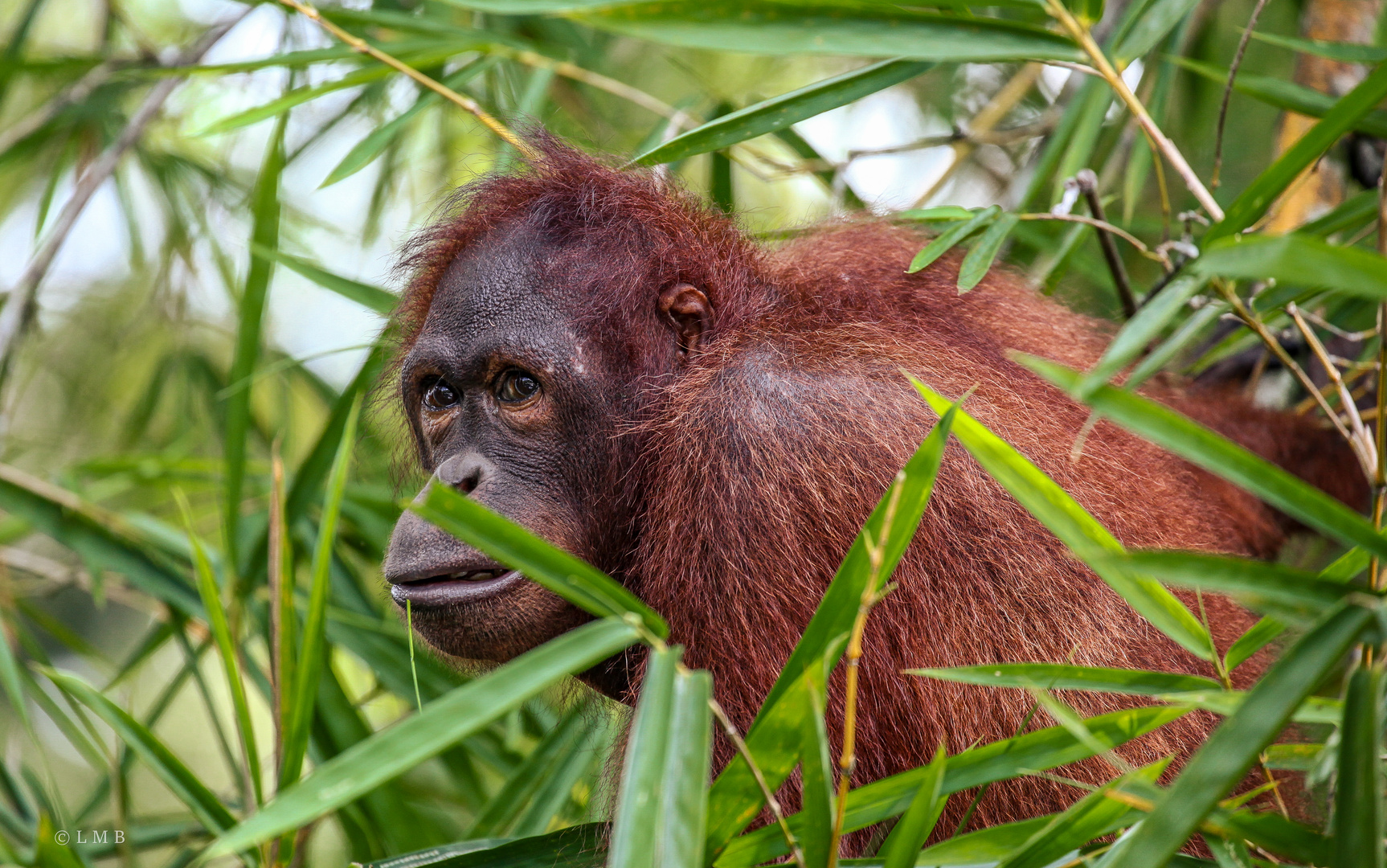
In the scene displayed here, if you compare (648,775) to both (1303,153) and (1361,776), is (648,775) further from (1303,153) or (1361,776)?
(1303,153)

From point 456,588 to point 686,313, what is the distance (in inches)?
35.9

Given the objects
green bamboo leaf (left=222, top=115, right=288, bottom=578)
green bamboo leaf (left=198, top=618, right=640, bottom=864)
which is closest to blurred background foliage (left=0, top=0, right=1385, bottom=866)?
green bamboo leaf (left=222, top=115, right=288, bottom=578)

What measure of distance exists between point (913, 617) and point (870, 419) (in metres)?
0.44

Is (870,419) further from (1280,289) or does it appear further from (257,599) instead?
(257,599)

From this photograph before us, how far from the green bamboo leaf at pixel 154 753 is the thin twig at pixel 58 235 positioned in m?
1.91

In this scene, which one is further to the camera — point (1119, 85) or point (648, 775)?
point (1119, 85)

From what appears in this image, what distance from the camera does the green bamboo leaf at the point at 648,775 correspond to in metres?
1.40

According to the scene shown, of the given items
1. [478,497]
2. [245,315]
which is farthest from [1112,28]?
[245,315]

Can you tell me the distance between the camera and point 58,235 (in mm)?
3973

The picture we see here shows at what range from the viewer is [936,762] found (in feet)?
5.22

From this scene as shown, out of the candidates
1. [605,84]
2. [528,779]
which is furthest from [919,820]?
[605,84]

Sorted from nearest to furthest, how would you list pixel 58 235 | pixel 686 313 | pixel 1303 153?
pixel 1303 153
pixel 686 313
pixel 58 235

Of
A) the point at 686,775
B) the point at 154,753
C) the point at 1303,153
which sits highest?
the point at 1303,153

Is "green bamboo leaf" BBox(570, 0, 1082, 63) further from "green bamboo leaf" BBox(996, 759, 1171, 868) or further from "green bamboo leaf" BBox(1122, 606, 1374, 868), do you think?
"green bamboo leaf" BBox(996, 759, 1171, 868)
